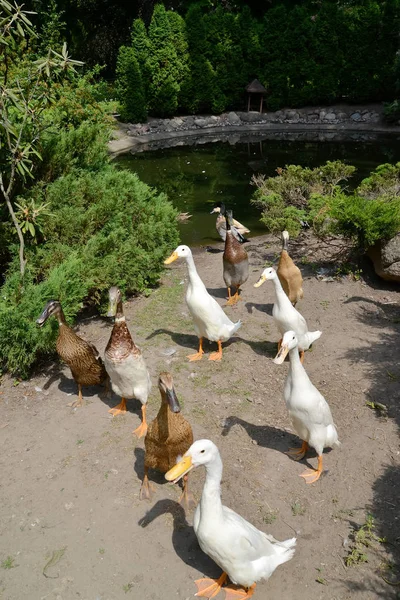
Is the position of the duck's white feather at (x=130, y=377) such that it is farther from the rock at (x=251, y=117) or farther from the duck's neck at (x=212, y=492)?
the rock at (x=251, y=117)

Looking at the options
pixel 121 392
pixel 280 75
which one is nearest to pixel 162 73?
pixel 280 75

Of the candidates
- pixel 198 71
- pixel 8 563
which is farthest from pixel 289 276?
pixel 198 71

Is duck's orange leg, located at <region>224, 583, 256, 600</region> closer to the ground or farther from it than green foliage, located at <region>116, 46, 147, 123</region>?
closer to the ground

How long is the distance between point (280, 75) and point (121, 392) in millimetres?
20903

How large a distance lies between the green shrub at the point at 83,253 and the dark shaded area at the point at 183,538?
8.23 ft

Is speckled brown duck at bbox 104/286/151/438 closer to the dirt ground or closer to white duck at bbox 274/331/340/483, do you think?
the dirt ground

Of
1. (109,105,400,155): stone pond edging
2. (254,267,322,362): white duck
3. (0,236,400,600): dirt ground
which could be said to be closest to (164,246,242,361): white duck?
(0,236,400,600): dirt ground

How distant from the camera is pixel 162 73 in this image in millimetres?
21891

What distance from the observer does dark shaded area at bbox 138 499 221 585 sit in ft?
12.9

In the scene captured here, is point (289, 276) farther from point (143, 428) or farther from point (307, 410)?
point (143, 428)

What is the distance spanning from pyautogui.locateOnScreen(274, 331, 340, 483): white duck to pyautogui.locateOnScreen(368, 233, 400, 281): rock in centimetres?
376

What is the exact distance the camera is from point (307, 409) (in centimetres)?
458

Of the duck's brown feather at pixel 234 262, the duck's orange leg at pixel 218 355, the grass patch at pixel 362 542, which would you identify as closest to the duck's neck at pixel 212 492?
the grass patch at pixel 362 542

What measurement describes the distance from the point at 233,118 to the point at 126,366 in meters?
19.7
